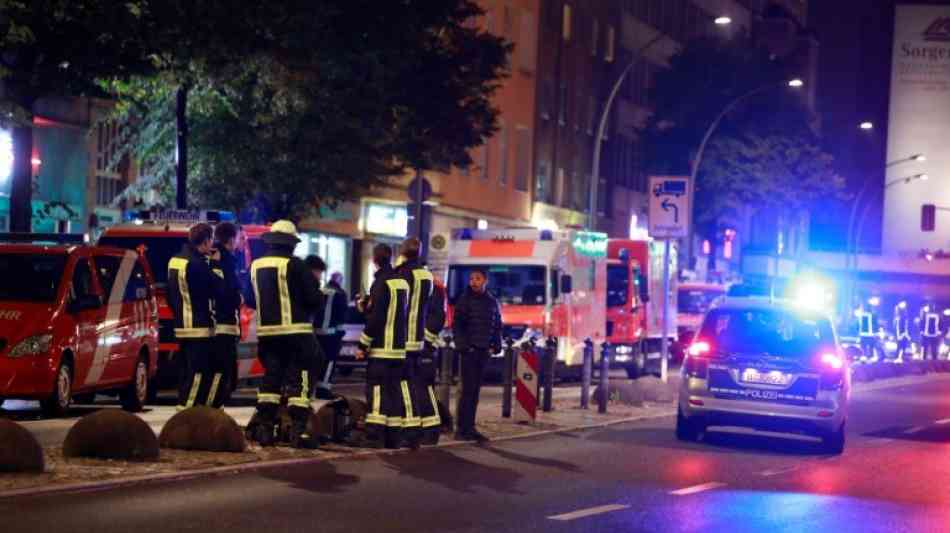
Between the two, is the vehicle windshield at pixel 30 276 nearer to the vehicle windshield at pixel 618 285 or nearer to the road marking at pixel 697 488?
the road marking at pixel 697 488

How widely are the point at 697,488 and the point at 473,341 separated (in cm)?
478

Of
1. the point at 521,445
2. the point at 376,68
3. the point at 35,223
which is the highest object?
the point at 376,68

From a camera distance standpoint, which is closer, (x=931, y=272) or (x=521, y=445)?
(x=521, y=445)

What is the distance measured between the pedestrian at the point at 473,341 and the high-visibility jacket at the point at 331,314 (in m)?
4.37

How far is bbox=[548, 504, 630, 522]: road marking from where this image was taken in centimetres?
1346

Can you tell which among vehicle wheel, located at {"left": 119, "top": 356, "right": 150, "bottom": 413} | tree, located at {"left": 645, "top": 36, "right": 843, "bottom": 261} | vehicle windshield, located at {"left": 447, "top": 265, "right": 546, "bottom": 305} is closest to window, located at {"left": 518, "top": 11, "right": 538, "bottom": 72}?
tree, located at {"left": 645, "top": 36, "right": 843, "bottom": 261}

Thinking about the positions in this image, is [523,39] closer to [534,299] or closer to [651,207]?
[534,299]

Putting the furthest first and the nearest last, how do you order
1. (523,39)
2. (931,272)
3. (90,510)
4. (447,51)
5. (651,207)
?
(931,272) < (523,39) < (447,51) < (651,207) < (90,510)

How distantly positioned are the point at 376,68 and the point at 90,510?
78.7ft

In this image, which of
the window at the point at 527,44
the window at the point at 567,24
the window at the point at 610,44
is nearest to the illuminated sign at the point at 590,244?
the window at the point at 527,44

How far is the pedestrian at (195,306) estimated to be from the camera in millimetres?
17703

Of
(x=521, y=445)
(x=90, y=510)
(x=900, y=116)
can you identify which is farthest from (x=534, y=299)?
(x=900, y=116)

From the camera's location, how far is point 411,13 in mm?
37531

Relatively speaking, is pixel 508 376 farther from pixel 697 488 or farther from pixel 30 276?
pixel 697 488
